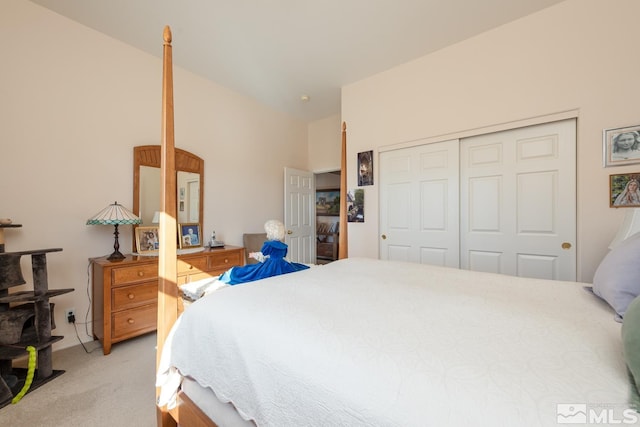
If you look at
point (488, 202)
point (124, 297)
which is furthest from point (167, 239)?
point (488, 202)

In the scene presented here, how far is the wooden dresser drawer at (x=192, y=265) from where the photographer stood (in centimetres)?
263

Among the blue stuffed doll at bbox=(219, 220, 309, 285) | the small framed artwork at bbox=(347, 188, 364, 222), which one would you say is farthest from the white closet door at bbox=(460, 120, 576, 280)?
the blue stuffed doll at bbox=(219, 220, 309, 285)

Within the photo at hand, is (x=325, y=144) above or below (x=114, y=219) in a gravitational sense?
above

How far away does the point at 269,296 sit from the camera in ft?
3.67

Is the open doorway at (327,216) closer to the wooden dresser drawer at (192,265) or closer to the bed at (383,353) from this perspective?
the wooden dresser drawer at (192,265)

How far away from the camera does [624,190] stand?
1935 millimetres

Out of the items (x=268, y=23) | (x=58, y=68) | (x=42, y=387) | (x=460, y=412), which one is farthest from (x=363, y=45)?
(x=42, y=387)

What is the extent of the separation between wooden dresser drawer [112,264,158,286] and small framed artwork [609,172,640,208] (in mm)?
3926

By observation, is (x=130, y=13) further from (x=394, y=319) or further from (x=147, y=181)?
(x=394, y=319)

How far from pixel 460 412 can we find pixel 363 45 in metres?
3.10

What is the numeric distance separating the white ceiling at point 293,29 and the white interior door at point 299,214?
1.66 m

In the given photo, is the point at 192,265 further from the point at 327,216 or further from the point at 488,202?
the point at 327,216

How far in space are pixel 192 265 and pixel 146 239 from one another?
1.79 ft

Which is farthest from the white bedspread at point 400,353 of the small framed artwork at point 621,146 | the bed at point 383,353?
the small framed artwork at point 621,146
